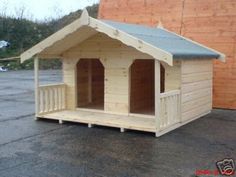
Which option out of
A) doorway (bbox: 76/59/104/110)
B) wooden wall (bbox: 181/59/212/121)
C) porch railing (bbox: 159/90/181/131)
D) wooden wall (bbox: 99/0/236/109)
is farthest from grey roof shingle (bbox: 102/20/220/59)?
doorway (bbox: 76/59/104/110)

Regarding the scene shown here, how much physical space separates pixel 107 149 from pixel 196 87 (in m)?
3.29

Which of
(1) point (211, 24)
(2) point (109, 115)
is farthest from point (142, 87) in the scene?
(1) point (211, 24)

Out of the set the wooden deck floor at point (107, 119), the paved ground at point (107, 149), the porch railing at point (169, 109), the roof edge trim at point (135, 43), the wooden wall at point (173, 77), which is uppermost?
the roof edge trim at point (135, 43)

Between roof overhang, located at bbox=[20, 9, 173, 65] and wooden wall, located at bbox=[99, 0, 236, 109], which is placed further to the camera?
wooden wall, located at bbox=[99, 0, 236, 109]

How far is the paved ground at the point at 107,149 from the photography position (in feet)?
16.7

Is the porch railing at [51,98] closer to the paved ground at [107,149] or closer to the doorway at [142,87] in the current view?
the paved ground at [107,149]

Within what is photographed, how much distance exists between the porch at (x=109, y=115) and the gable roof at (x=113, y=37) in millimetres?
777

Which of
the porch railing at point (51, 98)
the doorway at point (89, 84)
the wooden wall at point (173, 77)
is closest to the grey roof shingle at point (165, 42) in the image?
the wooden wall at point (173, 77)

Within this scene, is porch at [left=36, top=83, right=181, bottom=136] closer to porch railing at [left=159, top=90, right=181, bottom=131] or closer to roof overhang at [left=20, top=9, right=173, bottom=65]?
porch railing at [left=159, top=90, right=181, bottom=131]

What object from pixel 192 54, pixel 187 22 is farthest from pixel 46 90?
pixel 187 22

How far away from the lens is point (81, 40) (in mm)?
8617

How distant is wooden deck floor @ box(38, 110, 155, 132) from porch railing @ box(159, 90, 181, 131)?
24 centimetres

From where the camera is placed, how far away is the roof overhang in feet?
22.3

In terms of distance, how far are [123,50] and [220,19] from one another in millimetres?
3801
